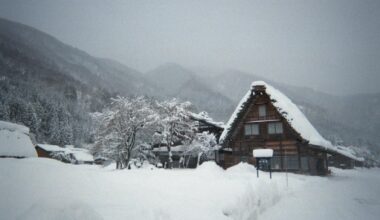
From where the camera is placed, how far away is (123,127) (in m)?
31.2

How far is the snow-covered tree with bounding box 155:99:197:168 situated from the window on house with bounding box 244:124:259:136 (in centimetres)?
688

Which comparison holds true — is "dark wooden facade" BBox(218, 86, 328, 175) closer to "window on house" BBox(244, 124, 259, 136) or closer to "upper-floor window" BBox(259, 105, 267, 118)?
"upper-floor window" BBox(259, 105, 267, 118)

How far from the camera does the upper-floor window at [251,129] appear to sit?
28.2 m

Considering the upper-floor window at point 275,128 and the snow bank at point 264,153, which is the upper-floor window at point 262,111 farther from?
the snow bank at point 264,153

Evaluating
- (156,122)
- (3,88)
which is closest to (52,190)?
(156,122)

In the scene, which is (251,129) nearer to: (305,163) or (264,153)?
(305,163)

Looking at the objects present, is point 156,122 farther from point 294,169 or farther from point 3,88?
point 3,88

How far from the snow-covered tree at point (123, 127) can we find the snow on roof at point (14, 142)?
27.4 feet

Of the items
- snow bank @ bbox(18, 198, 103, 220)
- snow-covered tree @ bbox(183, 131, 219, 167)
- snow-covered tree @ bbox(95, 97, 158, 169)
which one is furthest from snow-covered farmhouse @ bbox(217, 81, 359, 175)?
snow bank @ bbox(18, 198, 103, 220)

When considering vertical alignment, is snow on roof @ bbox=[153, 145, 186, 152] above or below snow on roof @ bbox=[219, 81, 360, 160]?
below

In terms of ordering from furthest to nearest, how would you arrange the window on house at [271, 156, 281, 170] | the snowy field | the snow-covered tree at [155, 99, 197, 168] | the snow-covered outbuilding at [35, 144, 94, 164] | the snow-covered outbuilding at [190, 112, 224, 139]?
the snow-covered outbuilding at [35, 144, 94, 164], the snow-covered outbuilding at [190, 112, 224, 139], the snow-covered tree at [155, 99, 197, 168], the window on house at [271, 156, 281, 170], the snowy field

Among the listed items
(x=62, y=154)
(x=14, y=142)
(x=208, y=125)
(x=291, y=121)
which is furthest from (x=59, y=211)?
(x=62, y=154)

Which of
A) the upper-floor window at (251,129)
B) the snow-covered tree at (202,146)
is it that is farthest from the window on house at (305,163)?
Answer: the snow-covered tree at (202,146)

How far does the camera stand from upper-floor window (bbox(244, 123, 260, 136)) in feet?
92.6
